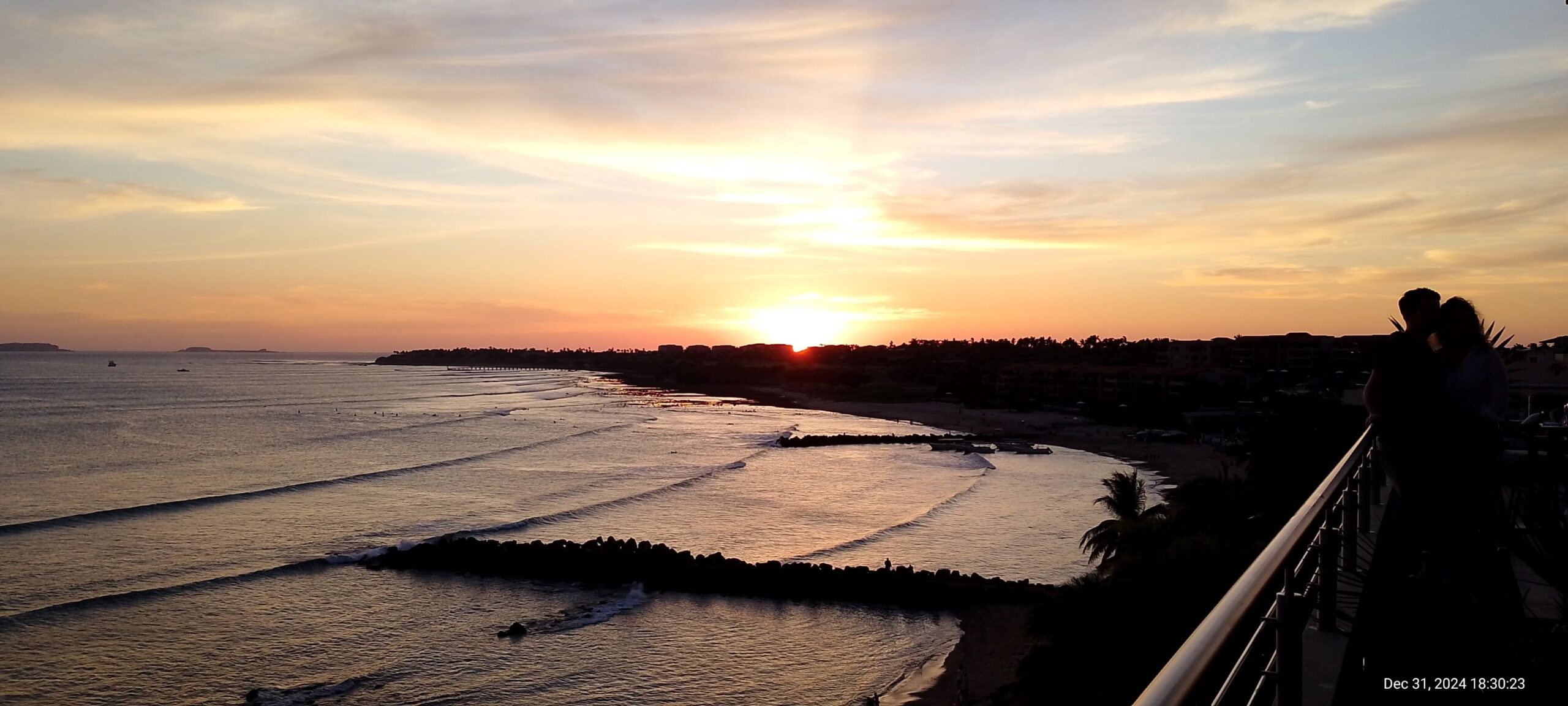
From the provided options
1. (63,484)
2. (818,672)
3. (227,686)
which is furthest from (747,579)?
(63,484)

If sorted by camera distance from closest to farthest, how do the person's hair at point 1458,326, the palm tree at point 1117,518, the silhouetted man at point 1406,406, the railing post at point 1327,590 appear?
the railing post at point 1327,590 → the silhouetted man at point 1406,406 → the person's hair at point 1458,326 → the palm tree at point 1117,518

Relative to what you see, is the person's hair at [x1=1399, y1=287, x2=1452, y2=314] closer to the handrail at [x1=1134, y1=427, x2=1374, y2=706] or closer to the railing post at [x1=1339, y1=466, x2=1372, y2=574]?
the railing post at [x1=1339, y1=466, x2=1372, y2=574]

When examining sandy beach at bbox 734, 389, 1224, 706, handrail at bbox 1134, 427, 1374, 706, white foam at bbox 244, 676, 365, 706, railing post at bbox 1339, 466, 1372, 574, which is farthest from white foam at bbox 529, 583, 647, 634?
handrail at bbox 1134, 427, 1374, 706

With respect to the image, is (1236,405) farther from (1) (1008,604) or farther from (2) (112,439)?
(2) (112,439)

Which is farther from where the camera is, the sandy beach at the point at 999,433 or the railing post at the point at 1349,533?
the sandy beach at the point at 999,433

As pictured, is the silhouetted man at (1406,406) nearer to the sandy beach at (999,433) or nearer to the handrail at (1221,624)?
the handrail at (1221,624)

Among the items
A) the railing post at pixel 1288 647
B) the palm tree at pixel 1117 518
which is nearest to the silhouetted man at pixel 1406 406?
the railing post at pixel 1288 647
